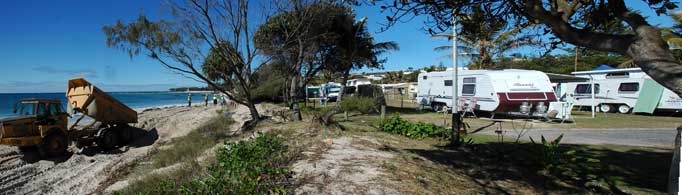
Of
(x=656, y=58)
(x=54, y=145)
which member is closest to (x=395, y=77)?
(x=54, y=145)

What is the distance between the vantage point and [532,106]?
579 inches

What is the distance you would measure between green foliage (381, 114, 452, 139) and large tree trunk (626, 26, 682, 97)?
6.33 metres

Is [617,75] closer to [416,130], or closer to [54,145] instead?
[416,130]

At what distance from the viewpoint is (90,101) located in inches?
500

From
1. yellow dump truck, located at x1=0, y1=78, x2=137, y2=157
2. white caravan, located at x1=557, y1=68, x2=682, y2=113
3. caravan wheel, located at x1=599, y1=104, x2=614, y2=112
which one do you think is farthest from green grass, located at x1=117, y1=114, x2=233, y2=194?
caravan wheel, located at x1=599, y1=104, x2=614, y2=112

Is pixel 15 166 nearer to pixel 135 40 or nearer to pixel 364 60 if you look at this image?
pixel 135 40

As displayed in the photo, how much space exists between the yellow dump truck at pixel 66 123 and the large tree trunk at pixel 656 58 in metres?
14.5

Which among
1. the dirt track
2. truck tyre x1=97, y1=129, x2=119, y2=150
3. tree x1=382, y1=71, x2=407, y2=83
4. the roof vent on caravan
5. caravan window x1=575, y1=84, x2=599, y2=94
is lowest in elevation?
the dirt track

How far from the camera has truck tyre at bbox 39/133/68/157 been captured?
11484 mm

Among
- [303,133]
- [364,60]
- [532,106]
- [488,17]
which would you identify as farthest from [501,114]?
[488,17]

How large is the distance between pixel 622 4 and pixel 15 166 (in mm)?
14309

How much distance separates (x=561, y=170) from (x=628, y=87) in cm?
1702

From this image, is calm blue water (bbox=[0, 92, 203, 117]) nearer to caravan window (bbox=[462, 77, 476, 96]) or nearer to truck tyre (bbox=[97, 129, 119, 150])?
truck tyre (bbox=[97, 129, 119, 150])

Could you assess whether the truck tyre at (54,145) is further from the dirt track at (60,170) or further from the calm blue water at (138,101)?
the calm blue water at (138,101)
